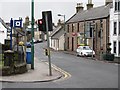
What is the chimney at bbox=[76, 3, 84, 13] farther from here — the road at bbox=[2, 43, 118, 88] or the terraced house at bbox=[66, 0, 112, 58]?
the road at bbox=[2, 43, 118, 88]

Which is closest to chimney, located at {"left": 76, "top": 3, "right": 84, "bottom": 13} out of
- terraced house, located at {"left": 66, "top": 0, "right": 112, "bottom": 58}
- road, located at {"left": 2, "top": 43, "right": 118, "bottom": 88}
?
terraced house, located at {"left": 66, "top": 0, "right": 112, "bottom": 58}

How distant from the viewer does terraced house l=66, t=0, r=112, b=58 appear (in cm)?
4903

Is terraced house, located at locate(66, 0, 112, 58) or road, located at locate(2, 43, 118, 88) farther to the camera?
terraced house, located at locate(66, 0, 112, 58)

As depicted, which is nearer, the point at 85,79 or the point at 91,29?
the point at 85,79

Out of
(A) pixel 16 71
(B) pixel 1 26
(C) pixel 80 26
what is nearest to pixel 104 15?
(C) pixel 80 26

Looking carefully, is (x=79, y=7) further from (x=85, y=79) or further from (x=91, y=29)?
(x=85, y=79)

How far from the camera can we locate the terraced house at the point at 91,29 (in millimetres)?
49031

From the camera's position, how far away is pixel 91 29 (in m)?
50.5

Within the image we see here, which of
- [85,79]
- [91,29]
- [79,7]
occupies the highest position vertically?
Result: [79,7]

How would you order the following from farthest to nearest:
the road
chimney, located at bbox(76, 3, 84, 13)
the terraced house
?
chimney, located at bbox(76, 3, 84, 13), the terraced house, the road

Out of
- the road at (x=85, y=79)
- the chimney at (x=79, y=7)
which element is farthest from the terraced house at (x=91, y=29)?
the road at (x=85, y=79)

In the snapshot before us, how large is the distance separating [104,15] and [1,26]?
938 inches

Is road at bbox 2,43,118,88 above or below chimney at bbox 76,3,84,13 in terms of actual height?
below

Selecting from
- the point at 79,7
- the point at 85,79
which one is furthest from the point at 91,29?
the point at 85,79
